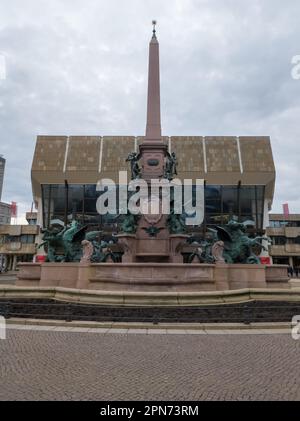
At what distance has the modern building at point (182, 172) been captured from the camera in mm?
62375

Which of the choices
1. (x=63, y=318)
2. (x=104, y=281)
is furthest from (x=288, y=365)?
(x=104, y=281)

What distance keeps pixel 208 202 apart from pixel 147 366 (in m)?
57.2

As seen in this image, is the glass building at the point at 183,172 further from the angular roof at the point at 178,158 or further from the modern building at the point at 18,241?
the modern building at the point at 18,241

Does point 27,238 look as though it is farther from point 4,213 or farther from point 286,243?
point 286,243

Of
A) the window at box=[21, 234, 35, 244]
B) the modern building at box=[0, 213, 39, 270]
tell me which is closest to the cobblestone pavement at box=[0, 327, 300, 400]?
the modern building at box=[0, 213, 39, 270]

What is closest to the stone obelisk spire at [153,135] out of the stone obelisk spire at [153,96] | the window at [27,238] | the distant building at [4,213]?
the stone obelisk spire at [153,96]

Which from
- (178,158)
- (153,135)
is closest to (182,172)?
(178,158)

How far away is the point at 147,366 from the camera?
23.0ft

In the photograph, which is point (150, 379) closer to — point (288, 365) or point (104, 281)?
point (288, 365)

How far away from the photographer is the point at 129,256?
2089cm

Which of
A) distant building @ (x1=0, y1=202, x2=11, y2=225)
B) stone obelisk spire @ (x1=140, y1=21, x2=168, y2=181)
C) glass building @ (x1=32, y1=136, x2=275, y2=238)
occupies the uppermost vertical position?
distant building @ (x1=0, y1=202, x2=11, y2=225)

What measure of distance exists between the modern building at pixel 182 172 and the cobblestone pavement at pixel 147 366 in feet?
170

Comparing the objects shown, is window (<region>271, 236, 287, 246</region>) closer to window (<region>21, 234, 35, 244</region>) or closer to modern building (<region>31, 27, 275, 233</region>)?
modern building (<region>31, 27, 275, 233</region>)

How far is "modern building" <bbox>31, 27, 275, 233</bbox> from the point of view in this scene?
205 ft
